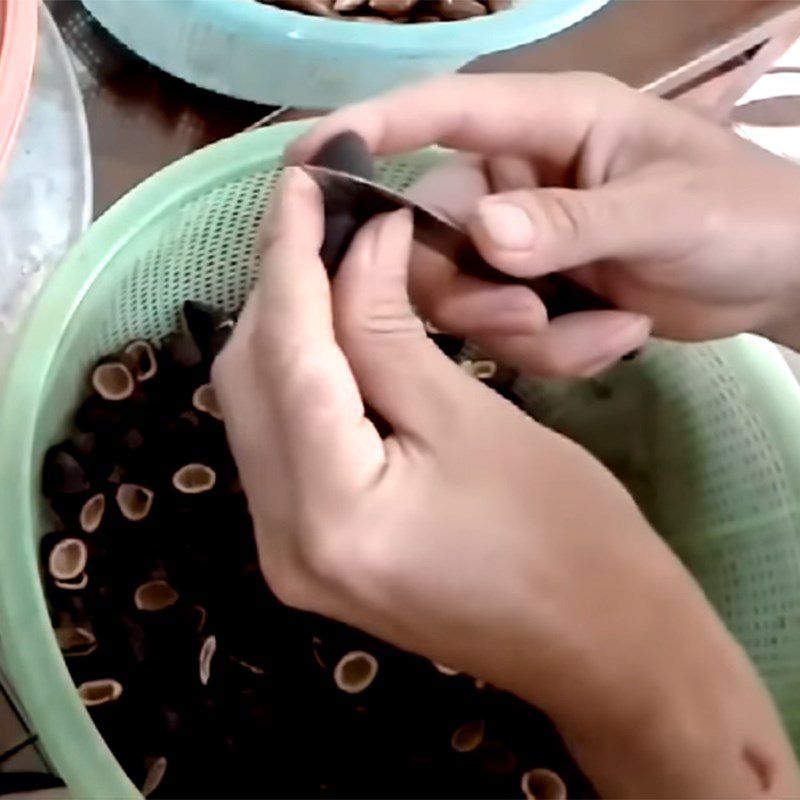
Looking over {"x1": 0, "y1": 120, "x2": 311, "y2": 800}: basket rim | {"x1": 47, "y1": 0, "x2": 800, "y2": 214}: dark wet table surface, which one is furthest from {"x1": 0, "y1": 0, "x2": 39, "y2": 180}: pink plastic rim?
{"x1": 47, "y1": 0, "x2": 800, "y2": 214}: dark wet table surface

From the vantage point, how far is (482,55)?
670 millimetres

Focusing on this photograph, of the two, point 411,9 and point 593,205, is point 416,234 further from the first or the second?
point 411,9

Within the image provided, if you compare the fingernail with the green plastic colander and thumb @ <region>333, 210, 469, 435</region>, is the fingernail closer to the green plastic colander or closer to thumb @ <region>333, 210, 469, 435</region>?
thumb @ <region>333, 210, 469, 435</region>

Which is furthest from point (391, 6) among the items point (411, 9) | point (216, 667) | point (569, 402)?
point (216, 667)

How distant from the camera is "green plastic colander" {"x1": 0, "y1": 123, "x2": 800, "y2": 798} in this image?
1.64ft

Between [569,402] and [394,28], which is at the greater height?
[394,28]

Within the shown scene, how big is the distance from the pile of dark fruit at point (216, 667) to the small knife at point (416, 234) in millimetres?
158

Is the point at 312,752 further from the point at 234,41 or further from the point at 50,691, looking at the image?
the point at 234,41

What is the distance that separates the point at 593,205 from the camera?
446 mm

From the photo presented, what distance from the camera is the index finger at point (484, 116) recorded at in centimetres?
44

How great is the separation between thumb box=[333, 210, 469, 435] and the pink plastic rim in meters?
0.11

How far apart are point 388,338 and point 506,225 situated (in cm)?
5

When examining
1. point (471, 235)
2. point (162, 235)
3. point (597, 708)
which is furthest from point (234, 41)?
point (597, 708)

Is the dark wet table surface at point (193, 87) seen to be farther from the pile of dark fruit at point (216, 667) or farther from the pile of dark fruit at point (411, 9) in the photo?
the pile of dark fruit at point (216, 667)
